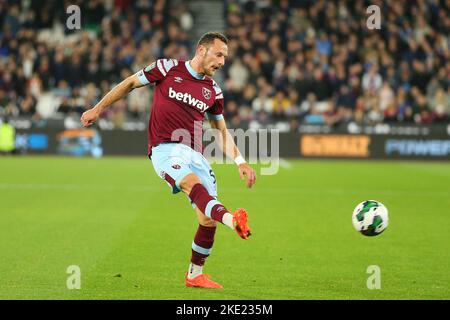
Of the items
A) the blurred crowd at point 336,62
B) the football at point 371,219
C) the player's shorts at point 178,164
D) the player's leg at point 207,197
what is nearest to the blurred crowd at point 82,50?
the blurred crowd at point 336,62

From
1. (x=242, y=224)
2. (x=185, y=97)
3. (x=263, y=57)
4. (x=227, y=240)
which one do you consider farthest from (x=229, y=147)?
(x=263, y=57)

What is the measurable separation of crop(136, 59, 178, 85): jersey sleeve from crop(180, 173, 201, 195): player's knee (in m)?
1.01

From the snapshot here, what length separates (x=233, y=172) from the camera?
22.9 metres

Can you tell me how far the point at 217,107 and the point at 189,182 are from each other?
102 cm

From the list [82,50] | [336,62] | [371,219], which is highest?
[82,50]

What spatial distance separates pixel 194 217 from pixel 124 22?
18.5 metres

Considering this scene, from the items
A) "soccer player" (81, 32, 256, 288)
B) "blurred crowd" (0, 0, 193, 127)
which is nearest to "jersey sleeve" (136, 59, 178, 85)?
"soccer player" (81, 32, 256, 288)

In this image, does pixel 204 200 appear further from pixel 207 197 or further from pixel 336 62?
pixel 336 62

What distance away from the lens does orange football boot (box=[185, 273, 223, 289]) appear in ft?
25.5

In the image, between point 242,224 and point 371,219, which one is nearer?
point 242,224

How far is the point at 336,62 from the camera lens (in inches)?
1129

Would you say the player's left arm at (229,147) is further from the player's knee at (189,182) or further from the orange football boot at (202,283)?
the orange football boot at (202,283)

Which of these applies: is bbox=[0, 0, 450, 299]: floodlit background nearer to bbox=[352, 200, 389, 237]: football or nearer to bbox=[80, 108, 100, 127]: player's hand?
bbox=[352, 200, 389, 237]: football
